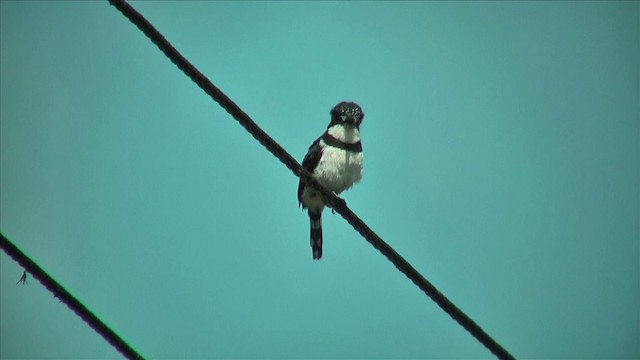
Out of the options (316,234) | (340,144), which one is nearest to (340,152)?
(340,144)

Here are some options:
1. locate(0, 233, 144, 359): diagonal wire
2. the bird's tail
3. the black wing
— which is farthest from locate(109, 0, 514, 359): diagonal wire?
the bird's tail

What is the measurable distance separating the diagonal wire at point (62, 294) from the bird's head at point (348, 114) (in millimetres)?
4676

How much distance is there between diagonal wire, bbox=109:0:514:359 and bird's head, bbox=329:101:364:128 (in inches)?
107

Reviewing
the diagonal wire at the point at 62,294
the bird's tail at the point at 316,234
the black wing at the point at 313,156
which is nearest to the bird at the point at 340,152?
the black wing at the point at 313,156

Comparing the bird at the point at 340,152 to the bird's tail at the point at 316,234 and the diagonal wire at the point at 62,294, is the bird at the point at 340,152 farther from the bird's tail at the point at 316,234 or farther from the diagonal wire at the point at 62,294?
the diagonal wire at the point at 62,294

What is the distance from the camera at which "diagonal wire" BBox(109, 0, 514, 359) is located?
11.5 ft

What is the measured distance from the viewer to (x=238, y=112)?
13.2 feet

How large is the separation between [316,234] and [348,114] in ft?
5.30

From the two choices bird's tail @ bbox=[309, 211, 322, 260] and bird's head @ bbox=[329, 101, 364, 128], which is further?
bird's tail @ bbox=[309, 211, 322, 260]

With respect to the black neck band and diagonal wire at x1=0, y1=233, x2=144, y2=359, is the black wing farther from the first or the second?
diagonal wire at x1=0, y1=233, x2=144, y2=359

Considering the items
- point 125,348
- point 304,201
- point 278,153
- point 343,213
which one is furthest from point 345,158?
point 125,348

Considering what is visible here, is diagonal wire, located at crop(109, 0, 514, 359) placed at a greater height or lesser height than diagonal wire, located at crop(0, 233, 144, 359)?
greater

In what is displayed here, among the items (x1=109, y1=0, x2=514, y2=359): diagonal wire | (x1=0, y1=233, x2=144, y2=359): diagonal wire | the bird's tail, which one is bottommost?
(x1=0, y1=233, x2=144, y2=359): diagonal wire

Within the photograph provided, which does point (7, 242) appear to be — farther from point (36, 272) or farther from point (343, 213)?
point (343, 213)
